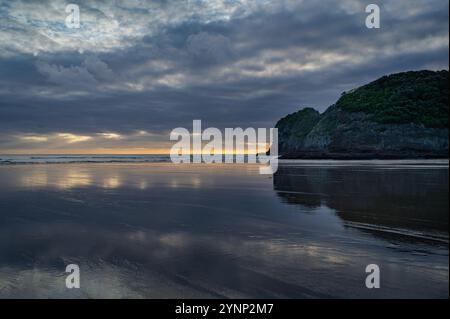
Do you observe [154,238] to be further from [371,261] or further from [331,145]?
[331,145]

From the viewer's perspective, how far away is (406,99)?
8625 centimetres

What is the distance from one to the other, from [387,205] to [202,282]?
10.8 meters

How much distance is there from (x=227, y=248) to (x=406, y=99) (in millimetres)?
94621

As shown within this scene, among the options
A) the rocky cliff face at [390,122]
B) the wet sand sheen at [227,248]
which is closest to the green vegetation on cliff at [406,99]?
the rocky cliff face at [390,122]

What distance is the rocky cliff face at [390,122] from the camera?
7194cm

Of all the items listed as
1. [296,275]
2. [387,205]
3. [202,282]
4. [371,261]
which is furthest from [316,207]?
[202,282]

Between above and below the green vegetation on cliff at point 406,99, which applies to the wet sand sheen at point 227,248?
below

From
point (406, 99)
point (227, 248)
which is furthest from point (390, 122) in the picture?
point (227, 248)

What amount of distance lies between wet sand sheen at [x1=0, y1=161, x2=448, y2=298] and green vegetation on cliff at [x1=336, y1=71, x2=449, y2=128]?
240 ft

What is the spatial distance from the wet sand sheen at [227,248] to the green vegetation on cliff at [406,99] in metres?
73.0

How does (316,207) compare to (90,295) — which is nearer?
(90,295)

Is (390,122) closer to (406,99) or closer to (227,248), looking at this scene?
(406,99)

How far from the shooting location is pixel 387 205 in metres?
13.6

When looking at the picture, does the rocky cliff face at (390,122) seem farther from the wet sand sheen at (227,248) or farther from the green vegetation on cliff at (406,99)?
the wet sand sheen at (227,248)
